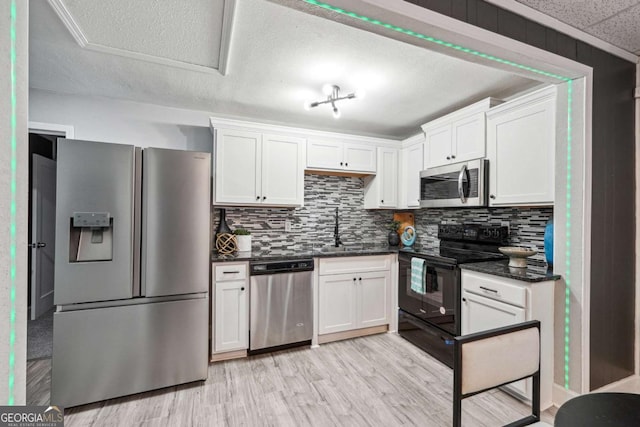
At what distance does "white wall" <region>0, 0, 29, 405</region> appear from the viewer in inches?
30.3

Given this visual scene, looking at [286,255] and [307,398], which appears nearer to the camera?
[307,398]

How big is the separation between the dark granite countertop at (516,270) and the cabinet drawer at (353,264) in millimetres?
948

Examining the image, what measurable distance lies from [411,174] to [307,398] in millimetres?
2581

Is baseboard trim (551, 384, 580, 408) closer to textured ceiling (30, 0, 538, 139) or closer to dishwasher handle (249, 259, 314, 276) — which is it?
dishwasher handle (249, 259, 314, 276)

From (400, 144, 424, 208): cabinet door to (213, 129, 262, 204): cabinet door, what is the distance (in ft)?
5.88

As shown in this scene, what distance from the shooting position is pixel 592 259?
1.87 m

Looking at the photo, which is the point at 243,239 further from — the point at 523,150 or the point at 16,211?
the point at 523,150

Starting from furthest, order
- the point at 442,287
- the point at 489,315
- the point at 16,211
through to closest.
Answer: the point at 442,287 → the point at 489,315 → the point at 16,211

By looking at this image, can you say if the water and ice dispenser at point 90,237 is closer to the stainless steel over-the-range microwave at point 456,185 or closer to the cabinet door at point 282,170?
the cabinet door at point 282,170

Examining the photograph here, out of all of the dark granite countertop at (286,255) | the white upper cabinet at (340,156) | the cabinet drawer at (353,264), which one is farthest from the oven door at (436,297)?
the white upper cabinet at (340,156)

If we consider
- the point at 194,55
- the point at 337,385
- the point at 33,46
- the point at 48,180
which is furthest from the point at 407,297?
the point at 48,180

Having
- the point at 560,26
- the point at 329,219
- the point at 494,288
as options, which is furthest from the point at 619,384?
the point at 329,219

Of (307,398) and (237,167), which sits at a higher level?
(237,167)

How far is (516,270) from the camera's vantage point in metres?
2.06
